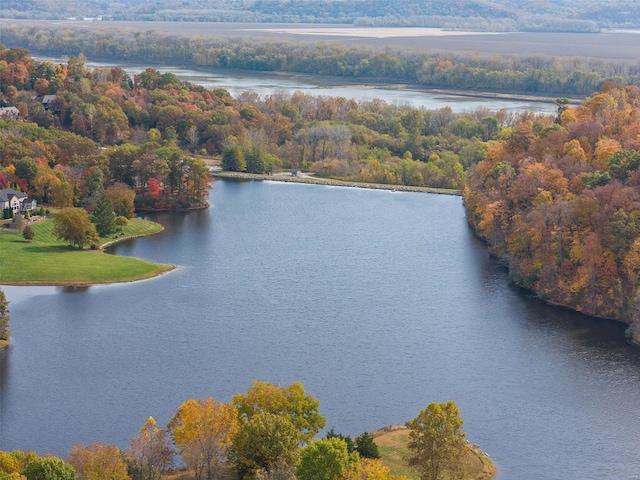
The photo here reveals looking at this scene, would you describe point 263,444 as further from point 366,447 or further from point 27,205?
point 27,205

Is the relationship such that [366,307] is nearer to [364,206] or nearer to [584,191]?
[584,191]

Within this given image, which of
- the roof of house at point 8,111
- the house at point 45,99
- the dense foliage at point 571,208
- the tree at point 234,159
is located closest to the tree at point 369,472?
the dense foliage at point 571,208

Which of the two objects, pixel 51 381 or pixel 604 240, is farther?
pixel 604 240

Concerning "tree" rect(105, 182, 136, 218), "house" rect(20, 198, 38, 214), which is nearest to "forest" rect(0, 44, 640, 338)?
"tree" rect(105, 182, 136, 218)

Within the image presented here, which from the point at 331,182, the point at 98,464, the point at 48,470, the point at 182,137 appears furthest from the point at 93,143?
the point at 48,470

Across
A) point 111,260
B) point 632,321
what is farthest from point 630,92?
point 111,260

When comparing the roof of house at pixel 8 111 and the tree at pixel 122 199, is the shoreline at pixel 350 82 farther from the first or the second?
the tree at pixel 122 199
